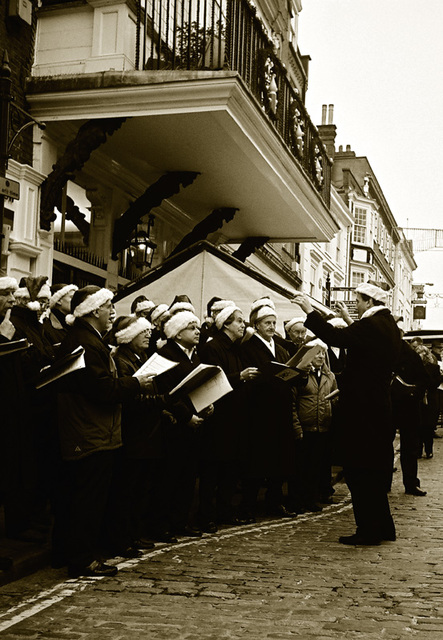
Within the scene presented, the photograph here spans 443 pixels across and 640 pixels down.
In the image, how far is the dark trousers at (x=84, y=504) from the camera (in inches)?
245

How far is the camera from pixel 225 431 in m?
8.30

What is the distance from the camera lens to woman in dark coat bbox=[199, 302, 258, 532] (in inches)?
324

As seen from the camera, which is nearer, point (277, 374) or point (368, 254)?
point (277, 374)

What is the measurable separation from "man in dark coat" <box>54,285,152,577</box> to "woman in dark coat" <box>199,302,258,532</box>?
6.21 ft

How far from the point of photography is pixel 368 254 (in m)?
53.9

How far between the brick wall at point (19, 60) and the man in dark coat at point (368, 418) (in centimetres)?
511

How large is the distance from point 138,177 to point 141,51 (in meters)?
2.85

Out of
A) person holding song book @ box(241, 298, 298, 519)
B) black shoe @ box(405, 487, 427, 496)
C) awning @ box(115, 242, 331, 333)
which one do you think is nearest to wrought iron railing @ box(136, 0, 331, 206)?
awning @ box(115, 242, 331, 333)

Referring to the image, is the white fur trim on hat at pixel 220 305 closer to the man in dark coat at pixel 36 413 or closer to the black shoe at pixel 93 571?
the man in dark coat at pixel 36 413

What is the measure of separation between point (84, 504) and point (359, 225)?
49384 millimetres

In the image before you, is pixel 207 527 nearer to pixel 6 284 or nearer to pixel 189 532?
pixel 189 532

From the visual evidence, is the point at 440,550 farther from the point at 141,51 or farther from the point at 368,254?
the point at 368,254

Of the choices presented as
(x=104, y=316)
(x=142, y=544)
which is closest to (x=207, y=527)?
(x=142, y=544)

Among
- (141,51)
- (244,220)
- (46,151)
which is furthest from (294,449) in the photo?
(244,220)
